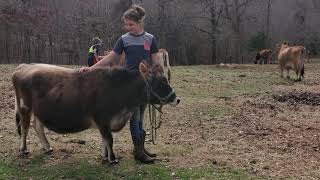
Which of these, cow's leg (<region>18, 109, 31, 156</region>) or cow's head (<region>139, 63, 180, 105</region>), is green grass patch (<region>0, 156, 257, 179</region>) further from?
cow's head (<region>139, 63, 180, 105</region>)

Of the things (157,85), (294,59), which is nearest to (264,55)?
(294,59)

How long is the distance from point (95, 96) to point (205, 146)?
2160 mm

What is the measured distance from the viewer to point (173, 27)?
3100 cm

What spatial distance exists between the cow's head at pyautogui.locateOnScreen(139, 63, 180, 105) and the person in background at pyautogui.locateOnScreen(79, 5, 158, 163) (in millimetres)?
206

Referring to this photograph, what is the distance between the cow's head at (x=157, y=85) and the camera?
598cm

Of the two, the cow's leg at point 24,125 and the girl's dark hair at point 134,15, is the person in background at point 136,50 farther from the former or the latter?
the cow's leg at point 24,125

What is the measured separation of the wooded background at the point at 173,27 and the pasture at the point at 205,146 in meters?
15.8

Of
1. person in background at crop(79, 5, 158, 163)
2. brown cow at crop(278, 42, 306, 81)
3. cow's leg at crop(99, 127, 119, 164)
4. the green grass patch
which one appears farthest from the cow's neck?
brown cow at crop(278, 42, 306, 81)

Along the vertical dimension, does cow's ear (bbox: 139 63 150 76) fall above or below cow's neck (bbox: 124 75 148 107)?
above

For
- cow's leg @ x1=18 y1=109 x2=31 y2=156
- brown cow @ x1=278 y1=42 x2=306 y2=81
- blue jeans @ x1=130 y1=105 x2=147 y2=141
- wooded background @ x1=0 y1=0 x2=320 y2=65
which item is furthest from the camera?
wooded background @ x1=0 y1=0 x2=320 y2=65

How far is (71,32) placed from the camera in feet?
91.7

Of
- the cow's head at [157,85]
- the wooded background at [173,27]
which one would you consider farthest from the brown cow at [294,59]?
the cow's head at [157,85]

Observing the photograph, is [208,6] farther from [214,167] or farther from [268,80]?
[214,167]

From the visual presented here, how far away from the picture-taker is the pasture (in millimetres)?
6066
